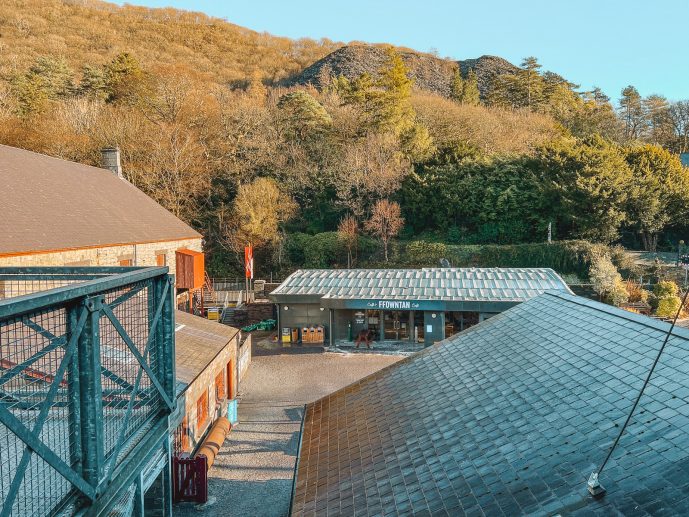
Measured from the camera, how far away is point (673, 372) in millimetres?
4586

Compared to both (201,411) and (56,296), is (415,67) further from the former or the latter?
(56,296)

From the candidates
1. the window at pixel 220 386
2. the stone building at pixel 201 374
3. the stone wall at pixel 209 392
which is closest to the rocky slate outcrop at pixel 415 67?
the stone building at pixel 201 374

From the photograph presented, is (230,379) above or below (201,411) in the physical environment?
below

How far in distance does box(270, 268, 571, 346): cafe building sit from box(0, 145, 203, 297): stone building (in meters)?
5.84

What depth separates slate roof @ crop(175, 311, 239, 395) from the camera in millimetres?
10042

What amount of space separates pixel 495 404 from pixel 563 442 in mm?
1300

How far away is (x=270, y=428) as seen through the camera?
39.7 feet

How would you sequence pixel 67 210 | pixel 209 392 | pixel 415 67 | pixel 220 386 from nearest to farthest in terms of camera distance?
pixel 209 392
pixel 220 386
pixel 67 210
pixel 415 67

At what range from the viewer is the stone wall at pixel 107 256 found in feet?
40.5

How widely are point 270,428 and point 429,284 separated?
10430 mm

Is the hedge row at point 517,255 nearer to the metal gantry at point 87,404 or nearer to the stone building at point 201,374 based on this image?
the stone building at point 201,374

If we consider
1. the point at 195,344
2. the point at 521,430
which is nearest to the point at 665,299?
the point at 195,344

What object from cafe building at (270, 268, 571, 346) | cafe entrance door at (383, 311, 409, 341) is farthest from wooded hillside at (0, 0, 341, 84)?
cafe entrance door at (383, 311, 409, 341)

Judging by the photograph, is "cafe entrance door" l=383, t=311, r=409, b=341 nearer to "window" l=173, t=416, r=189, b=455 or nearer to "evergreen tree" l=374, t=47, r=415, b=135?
"window" l=173, t=416, r=189, b=455
